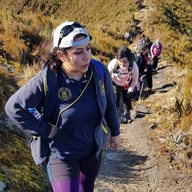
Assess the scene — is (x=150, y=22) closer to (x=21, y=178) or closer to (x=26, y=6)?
(x=21, y=178)

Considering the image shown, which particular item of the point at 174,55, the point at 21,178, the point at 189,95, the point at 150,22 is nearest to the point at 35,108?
the point at 21,178

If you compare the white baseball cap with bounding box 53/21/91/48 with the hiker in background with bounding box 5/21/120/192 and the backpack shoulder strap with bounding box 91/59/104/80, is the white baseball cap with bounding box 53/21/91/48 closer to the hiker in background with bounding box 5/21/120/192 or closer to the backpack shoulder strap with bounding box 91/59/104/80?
the hiker in background with bounding box 5/21/120/192

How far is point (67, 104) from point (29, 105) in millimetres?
253

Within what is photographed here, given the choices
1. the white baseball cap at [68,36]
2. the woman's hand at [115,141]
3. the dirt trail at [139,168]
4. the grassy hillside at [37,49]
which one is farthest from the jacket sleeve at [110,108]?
the dirt trail at [139,168]

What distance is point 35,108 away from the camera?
9.65ft

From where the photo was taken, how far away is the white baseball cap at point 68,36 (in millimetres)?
2906

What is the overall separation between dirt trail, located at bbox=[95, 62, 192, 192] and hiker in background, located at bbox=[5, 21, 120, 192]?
1.91m

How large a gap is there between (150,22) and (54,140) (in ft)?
84.0

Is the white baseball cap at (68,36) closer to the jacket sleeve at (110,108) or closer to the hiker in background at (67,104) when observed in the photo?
the hiker in background at (67,104)

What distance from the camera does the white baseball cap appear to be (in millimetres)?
2906

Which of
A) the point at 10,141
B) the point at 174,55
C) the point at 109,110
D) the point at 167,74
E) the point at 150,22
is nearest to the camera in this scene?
the point at 109,110

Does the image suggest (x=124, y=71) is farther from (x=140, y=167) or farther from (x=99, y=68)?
(x=99, y=68)

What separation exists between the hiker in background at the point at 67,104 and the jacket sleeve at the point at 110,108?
39 millimetres

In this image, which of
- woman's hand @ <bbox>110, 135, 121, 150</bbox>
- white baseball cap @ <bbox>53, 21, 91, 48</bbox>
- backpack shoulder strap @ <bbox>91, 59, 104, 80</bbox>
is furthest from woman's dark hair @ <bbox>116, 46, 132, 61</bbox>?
white baseball cap @ <bbox>53, 21, 91, 48</bbox>
